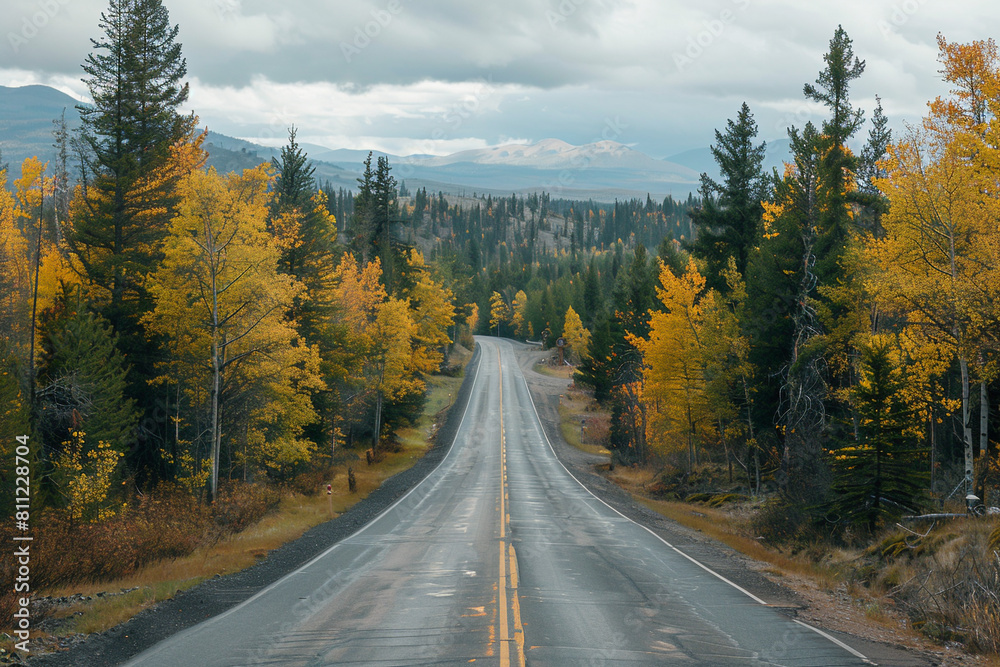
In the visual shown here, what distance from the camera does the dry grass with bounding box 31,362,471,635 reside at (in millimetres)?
10758

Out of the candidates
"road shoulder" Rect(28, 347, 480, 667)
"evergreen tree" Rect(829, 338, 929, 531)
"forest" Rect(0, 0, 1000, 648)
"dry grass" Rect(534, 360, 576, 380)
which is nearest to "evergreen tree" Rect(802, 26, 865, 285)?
"forest" Rect(0, 0, 1000, 648)

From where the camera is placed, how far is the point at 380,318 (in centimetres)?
4231

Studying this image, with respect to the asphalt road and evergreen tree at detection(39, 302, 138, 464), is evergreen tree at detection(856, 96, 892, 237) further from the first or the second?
evergreen tree at detection(39, 302, 138, 464)

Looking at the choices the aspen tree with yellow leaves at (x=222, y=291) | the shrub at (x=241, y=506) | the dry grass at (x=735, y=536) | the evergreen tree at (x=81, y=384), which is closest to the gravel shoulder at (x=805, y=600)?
the dry grass at (x=735, y=536)

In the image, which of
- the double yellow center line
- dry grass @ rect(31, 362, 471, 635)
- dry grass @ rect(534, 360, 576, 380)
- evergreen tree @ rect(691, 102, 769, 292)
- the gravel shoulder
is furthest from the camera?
dry grass @ rect(534, 360, 576, 380)

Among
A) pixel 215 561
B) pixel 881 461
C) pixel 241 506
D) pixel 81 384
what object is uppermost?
pixel 81 384

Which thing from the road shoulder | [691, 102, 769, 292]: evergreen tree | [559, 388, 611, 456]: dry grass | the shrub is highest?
[691, 102, 769, 292]: evergreen tree

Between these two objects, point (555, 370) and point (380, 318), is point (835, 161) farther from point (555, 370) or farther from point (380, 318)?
point (555, 370)

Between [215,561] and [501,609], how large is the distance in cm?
820

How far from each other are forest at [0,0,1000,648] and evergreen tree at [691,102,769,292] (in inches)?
4.6

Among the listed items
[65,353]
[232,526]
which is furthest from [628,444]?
[65,353]

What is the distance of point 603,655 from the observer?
912cm

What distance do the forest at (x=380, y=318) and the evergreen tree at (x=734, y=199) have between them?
0.38ft

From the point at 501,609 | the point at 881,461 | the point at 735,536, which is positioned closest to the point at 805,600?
the point at 881,461
